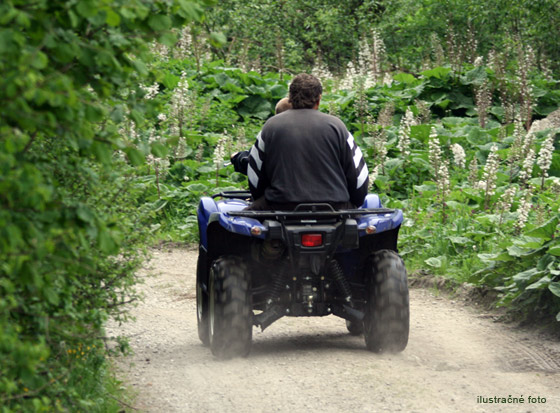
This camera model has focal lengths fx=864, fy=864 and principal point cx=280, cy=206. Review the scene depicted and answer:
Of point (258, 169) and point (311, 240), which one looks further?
point (258, 169)

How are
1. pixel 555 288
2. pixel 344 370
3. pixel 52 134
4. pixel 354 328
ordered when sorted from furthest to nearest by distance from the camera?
pixel 354 328 < pixel 555 288 < pixel 344 370 < pixel 52 134

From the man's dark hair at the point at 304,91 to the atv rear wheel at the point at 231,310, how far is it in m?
1.25

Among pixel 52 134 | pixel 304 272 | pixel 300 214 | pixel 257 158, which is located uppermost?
pixel 52 134

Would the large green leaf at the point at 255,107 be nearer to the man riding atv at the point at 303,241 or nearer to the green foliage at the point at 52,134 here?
the man riding atv at the point at 303,241

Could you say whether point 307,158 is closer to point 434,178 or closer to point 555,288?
point 555,288

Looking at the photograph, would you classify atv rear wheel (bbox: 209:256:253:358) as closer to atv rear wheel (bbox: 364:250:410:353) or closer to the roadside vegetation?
the roadside vegetation

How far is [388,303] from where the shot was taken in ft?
20.1

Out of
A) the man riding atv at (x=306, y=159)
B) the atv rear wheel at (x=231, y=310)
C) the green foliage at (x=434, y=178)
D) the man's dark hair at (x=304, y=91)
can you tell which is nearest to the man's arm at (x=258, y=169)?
the man riding atv at (x=306, y=159)

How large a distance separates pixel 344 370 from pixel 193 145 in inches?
343

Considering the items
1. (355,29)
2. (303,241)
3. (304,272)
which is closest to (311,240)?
(303,241)

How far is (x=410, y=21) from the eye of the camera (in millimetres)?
19734

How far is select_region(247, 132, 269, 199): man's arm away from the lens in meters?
6.32

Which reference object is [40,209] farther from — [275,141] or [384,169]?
[384,169]

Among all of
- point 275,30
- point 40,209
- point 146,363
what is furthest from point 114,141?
point 275,30
